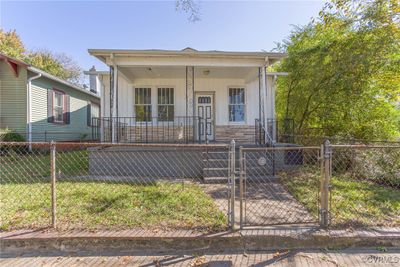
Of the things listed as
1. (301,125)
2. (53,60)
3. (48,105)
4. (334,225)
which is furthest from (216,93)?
(53,60)

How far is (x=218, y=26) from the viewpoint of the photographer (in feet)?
32.4

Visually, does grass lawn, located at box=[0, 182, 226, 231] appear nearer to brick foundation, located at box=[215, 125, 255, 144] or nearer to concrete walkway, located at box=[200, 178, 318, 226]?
concrete walkway, located at box=[200, 178, 318, 226]

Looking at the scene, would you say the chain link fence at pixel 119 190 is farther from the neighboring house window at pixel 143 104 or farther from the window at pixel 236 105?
the window at pixel 236 105

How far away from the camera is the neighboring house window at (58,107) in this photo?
11.8 metres

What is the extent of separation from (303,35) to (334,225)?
420 inches

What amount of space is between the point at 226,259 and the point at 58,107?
41.5ft

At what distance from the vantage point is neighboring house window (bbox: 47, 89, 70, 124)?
11.8m

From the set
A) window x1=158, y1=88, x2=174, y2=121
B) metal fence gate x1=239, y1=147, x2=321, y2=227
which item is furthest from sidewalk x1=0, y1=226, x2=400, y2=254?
window x1=158, y1=88, x2=174, y2=121

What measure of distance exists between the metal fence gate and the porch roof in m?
3.09

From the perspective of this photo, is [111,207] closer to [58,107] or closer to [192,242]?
[192,242]

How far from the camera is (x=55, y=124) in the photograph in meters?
12.2

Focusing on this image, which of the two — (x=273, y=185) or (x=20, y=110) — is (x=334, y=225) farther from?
(x=20, y=110)

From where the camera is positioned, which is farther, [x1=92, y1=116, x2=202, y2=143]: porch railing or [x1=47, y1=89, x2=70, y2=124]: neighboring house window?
[x1=47, y1=89, x2=70, y2=124]: neighboring house window

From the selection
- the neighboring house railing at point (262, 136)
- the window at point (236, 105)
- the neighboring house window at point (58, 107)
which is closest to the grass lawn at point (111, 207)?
the neighboring house railing at point (262, 136)
